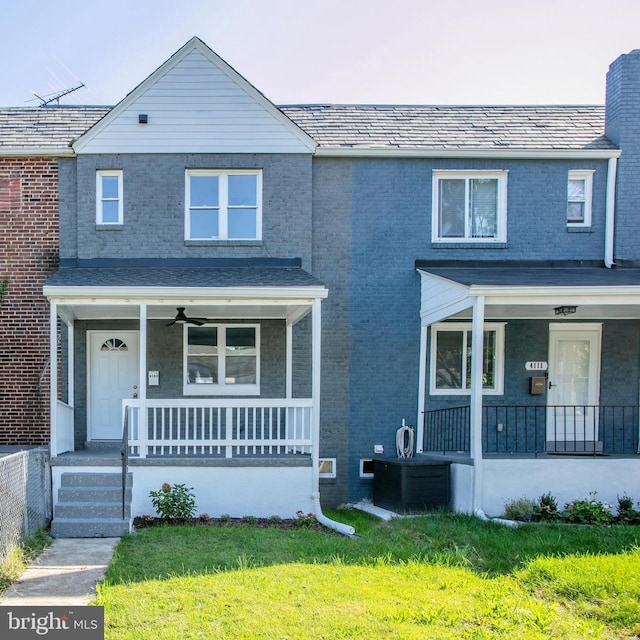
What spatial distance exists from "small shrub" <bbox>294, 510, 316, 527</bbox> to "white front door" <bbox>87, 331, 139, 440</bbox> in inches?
153

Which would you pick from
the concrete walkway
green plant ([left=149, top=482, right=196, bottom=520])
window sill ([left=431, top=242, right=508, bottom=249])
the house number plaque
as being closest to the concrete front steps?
the concrete walkway

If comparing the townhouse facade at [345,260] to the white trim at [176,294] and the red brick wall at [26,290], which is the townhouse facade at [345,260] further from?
the white trim at [176,294]

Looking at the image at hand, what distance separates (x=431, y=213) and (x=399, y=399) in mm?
3385

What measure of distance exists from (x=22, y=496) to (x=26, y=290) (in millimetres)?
4626

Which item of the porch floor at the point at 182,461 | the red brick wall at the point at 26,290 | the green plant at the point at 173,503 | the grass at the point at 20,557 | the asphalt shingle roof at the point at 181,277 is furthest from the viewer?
the red brick wall at the point at 26,290

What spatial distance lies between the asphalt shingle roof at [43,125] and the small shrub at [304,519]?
7422 mm

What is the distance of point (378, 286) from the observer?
10578 mm

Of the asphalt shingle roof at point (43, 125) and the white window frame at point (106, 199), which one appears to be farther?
the asphalt shingle roof at point (43, 125)

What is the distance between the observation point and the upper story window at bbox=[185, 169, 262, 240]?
1061cm

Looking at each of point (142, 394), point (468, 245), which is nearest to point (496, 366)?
point (468, 245)

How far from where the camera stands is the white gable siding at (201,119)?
34.3 ft

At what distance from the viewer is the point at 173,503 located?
8273 mm

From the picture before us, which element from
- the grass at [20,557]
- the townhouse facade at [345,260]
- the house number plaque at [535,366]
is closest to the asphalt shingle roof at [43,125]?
the townhouse facade at [345,260]

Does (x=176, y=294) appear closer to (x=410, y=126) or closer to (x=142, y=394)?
(x=142, y=394)
